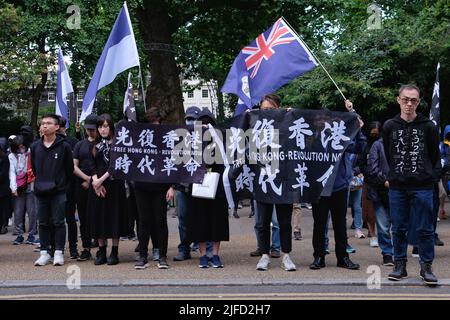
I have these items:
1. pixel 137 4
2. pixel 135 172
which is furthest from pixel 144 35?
pixel 135 172

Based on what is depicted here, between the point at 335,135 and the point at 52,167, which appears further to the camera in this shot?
the point at 52,167

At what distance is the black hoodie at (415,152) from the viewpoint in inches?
270

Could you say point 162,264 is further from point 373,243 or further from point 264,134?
point 373,243

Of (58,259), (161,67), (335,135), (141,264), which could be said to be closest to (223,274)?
(141,264)

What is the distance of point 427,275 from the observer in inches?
266

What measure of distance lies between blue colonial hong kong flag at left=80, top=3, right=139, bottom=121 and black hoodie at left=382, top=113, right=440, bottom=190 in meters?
3.66

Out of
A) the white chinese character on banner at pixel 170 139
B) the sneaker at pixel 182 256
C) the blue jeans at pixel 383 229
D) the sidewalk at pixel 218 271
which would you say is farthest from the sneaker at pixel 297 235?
the white chinese character on banner at pixel 170 139

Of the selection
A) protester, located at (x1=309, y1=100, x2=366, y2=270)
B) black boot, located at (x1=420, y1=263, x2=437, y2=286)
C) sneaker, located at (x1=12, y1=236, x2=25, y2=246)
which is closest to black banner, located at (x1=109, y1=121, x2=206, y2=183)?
protester, located at (x1=309, y1=100, x2=366, y2=270)

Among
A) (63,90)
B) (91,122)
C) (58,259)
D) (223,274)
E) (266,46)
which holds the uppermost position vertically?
(266,46)

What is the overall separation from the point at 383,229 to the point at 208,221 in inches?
87.7

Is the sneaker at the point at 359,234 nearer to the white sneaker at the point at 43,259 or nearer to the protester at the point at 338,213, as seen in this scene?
the protester at the point at 338,213

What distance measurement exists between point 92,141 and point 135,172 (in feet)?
3.02

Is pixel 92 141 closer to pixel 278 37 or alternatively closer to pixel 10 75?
pixel 278 37

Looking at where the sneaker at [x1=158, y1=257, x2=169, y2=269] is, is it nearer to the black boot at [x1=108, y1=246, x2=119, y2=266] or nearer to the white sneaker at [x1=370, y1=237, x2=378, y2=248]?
the black boot at [x1=108, y1=246, x2=119, y2=266]
